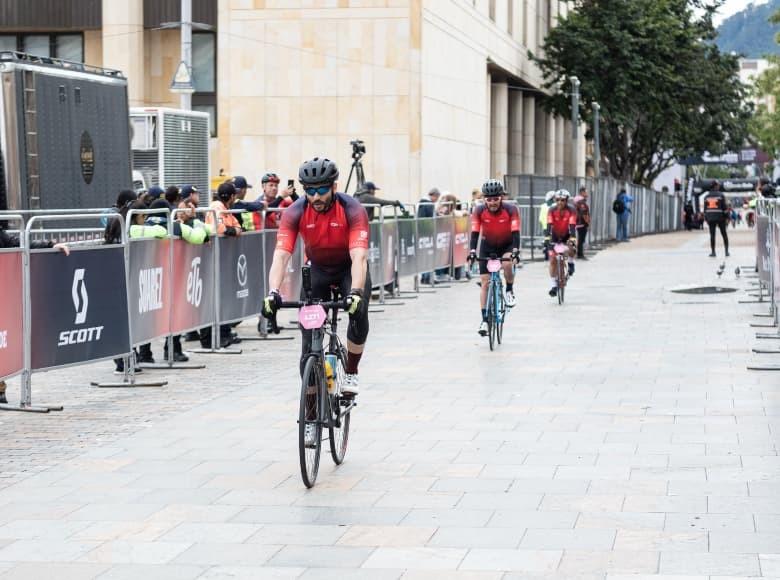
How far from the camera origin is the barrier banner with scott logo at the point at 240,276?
16.6 meters

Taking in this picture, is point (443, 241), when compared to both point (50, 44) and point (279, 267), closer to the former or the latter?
point (279, 267)

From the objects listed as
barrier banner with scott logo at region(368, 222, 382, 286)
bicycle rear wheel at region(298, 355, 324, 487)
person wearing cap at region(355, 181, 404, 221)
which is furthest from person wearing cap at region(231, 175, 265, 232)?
bicycle rear wheel at region(298, 355, 324, 487)

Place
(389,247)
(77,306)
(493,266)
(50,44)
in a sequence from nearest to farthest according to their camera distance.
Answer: (77,306)
(493,266)
(389,247)
(50,44)

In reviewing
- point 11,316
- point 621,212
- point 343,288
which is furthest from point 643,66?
point 343,288

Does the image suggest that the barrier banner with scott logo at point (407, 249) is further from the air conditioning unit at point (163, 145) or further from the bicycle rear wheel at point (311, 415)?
the bicycle rear wheel at point (311, 415)

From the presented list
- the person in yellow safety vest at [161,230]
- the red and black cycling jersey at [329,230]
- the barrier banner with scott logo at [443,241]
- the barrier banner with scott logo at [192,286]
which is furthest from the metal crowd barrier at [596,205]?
the red and black cycling jersey at [329,230]

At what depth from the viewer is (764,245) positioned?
20547mm

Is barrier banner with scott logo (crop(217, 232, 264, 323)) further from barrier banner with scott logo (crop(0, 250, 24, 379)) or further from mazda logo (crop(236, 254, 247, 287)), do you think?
barrier banner with scott logo (crop(0, 250, 24, 379))

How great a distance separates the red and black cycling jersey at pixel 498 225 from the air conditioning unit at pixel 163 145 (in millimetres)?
13470

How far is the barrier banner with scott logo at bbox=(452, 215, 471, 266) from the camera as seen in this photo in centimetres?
A: 3039

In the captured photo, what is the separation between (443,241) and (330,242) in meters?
19.8

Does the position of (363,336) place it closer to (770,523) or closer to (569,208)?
(770,523)

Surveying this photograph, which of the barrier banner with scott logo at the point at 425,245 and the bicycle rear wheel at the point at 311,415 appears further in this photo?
the barrier banner with scott logo at the point at 425,245

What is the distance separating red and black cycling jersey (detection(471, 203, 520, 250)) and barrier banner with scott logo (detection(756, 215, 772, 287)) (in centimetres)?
343
